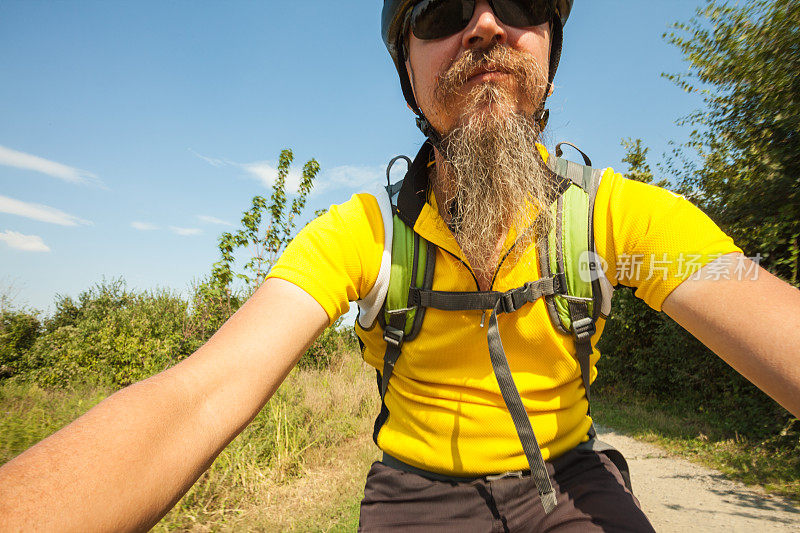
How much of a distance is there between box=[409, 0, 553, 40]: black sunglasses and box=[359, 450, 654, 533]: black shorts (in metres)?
1.75

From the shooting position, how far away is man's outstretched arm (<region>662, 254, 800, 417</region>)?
0.94 metres

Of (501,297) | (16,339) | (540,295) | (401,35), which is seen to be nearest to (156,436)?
(501,297)

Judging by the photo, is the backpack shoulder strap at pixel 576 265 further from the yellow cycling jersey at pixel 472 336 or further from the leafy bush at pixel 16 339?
the leafy bush at pixel 16 339

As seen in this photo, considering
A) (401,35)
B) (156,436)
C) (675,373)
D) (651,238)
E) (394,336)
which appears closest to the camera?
(156,436)

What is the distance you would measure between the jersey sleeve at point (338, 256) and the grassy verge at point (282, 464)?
3125 millimetres

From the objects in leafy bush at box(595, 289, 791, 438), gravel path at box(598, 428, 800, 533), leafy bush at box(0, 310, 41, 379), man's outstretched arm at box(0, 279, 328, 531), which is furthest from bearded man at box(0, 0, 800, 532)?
leafy bush at box(0, 310, 41, 379)

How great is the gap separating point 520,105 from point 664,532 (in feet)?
13.2

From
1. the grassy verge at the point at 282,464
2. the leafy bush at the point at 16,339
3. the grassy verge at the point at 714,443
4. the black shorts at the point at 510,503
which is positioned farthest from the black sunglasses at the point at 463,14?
the leafy bush at the point at 16,339

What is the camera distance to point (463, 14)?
1659 mm

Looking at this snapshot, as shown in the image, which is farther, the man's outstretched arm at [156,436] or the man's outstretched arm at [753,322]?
the man's outstretched arm at [753,322]

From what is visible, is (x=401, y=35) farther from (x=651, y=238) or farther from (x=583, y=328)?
(x=583, y=328)

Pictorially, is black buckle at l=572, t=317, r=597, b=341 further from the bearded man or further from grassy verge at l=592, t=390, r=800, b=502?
grassy verge at l=592, t=390, r=800, b=502

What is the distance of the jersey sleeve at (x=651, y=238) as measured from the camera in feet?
3.66

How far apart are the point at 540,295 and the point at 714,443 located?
22.0ft
